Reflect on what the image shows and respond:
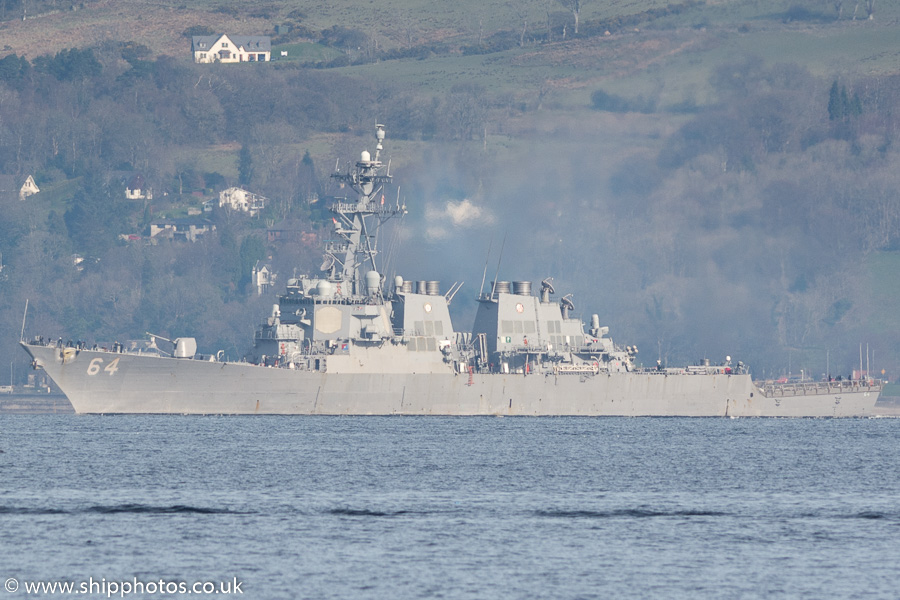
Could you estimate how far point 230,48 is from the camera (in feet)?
582

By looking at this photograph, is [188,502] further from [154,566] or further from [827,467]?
[827,467]

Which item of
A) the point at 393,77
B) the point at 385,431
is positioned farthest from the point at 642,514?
the point at 393,77

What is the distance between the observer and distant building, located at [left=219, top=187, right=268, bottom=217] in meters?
151

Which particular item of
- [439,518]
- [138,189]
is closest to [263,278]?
[138,189]

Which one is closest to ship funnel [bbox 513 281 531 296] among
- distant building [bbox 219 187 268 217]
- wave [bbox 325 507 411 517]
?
wave [bbox 325 507 411 517]

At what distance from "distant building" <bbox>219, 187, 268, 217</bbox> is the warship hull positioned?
89.1m

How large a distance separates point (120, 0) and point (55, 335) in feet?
242

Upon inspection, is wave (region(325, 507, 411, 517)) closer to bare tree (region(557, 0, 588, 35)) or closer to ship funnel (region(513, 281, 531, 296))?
ship funnel (region(513, 281, 531, 296))

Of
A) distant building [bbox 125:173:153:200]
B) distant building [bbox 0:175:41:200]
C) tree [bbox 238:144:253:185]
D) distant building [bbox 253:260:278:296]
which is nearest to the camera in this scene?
distant building [bbox 253:260:278:296]

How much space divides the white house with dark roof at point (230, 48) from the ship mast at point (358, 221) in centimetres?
11169

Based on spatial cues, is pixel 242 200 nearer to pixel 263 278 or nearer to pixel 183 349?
pixel 263 278

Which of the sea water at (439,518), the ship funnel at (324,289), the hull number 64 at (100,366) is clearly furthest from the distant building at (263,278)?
the sea water at (439,518)

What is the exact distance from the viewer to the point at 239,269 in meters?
138

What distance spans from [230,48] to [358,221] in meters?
115
